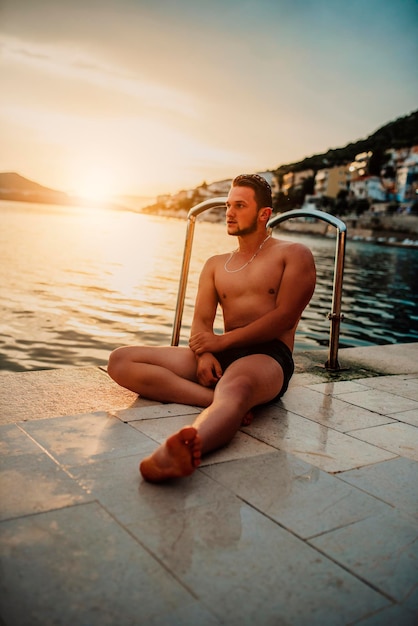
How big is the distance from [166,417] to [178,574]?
5.06ft

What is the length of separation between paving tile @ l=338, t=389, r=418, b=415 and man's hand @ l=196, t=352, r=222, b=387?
112cm

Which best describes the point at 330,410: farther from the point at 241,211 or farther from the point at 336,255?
the point at 336,255

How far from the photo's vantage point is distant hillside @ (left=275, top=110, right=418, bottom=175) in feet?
417

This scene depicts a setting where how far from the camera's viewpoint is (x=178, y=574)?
170 cm

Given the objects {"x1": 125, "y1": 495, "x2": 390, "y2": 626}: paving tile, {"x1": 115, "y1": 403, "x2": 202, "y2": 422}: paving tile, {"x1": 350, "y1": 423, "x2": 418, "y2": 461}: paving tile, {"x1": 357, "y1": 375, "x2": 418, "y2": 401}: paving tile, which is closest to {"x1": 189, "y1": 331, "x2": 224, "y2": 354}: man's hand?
{"x1": 115, "y1": 403, "x2": 202, "y2": 422}: paving tile

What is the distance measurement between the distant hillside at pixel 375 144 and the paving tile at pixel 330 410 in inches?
4955

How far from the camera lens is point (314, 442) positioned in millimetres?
3023

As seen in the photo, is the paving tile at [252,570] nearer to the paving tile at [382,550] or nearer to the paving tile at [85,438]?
the paving tile at [382,550]

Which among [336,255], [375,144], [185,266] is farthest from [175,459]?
[375,144]

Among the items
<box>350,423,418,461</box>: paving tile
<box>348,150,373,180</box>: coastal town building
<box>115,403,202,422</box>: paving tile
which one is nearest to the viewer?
<box>350,423,418,461</box>: paving tile

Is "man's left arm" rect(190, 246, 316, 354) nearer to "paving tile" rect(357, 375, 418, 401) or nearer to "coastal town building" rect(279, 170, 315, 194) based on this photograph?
"paving tile" rect(357, 375, 418, 401)

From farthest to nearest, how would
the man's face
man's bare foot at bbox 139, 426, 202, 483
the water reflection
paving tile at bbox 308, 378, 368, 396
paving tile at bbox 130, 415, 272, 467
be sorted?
the water reflection, paving tile at bbox 308, 378, 368, 396, the man's face, paving tile at bbox 130, 415, 272, 467, man's bare foot at bbox 139, 426, 202, 483

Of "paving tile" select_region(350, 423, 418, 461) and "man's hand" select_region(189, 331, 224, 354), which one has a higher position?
"man's hand" select_region(189, 331, 224, 354)

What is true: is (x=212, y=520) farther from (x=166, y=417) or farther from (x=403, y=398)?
(x=403, y=398)
